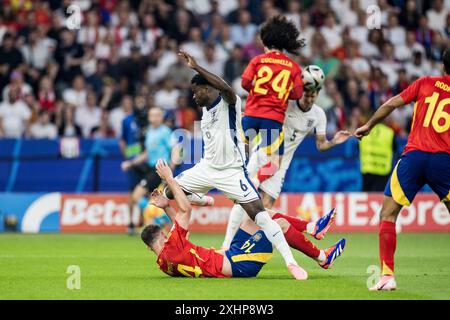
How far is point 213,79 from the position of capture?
10.2 meters

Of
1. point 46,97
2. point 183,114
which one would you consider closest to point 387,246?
point 183,114

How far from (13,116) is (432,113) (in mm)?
13095

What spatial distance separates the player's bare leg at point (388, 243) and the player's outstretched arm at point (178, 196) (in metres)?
2.05

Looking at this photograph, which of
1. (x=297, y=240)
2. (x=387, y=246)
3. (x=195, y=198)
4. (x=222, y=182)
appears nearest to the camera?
(x=387, y=246)

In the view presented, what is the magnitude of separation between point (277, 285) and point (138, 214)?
963 centimetres

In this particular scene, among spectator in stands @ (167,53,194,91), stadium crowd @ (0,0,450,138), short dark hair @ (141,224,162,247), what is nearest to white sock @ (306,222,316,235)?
short dark hair @ (141,224,162,247)

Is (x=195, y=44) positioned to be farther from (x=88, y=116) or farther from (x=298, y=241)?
(x=298, y=241)

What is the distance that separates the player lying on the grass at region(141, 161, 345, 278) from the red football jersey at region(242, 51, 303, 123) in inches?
87.2

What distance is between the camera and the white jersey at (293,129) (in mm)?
12711

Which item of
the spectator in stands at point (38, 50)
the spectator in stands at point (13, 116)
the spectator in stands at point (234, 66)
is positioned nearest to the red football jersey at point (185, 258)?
the spectator in stands at point (13, 116)

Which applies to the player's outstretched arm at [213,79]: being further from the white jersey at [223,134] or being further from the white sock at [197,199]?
the white sock at [197,199]

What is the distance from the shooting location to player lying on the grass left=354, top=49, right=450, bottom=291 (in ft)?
30.2

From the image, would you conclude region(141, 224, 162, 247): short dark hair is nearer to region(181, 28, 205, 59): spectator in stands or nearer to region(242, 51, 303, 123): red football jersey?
region(242, 51, 303, 123): red football jersey

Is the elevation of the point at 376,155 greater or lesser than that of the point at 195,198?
lesser
